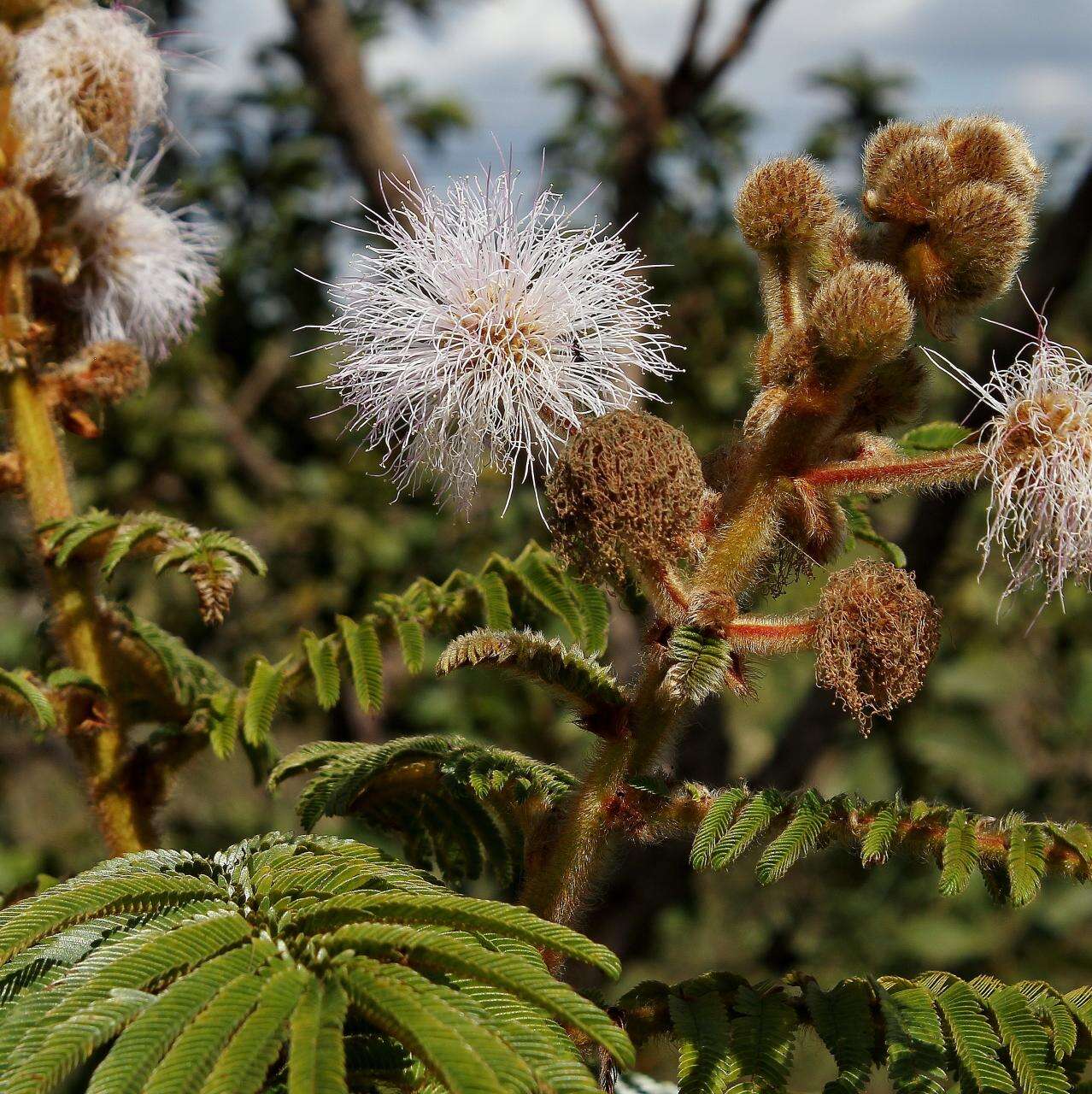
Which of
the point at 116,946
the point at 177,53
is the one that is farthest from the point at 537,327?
the point at 177,53

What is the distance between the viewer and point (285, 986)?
138 centimetres

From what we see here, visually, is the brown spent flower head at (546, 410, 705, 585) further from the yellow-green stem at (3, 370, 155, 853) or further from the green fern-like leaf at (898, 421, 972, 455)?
the yellow-green stem at (3, 370, 155, 853)

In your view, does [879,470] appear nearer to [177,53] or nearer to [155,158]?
[155,158]

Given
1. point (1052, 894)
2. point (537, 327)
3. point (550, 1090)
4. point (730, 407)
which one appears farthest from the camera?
point (1052, 894)

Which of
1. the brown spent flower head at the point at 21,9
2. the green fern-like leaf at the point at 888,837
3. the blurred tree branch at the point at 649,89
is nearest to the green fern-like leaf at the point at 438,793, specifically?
the green fern-like leaf at the point at 888,837

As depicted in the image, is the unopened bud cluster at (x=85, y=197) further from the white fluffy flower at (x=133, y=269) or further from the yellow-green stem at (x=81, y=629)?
the yellow-green stem at (x=81, y=629)

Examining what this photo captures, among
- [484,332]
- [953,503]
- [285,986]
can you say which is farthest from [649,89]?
[285,986]

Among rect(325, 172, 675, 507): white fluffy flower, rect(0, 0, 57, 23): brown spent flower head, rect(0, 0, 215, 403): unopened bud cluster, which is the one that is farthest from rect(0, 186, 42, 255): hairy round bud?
rect(325, 172, 675, 507): white fluffy flower

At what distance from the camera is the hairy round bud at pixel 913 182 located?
5.94 ft

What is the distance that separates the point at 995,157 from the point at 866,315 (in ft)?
1.22

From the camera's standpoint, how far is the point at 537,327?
204cm

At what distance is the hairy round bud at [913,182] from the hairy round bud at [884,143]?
0.04 m

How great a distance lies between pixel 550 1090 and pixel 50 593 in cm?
148

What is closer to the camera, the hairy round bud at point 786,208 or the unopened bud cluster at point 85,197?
the hairy round bud at point 786,208
